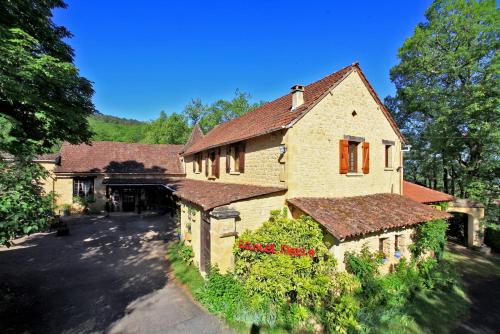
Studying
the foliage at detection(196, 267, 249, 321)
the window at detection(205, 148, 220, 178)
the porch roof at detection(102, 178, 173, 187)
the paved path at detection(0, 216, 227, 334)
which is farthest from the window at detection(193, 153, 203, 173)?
the foliage at detection(196, 267, 249, 321)

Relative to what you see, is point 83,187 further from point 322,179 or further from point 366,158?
point 366,158

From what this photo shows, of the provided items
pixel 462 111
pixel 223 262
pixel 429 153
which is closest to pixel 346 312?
pixel 223 262

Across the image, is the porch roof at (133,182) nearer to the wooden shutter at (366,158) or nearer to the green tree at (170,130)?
the wooden shutter at (366,158)

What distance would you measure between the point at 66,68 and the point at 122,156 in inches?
755

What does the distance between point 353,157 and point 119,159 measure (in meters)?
23.0

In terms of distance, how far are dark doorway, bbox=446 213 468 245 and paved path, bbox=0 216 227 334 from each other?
1891 cm

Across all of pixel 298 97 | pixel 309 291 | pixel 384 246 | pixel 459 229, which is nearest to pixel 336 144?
→ pixel 298 97

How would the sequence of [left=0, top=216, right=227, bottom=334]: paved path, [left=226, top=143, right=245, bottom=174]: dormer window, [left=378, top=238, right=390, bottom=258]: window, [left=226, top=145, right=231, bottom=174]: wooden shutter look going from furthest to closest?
[left=226, top=145, right=231, bottom=174]: wooden shutter
[left=226, top=143, right=245, bottom=174]: dormer window
[left=378, top=238, right=390, bottom=258]: window
[left=0, top=216, right=227, bottom=334]: paved path

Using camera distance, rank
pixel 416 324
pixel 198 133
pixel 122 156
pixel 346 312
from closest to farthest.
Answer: pixel 346 312 < pixel 416 324 < pixel 122 156 < pixel 198 133

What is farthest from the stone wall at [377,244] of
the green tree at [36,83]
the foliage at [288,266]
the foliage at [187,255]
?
the green tree at [36,83]

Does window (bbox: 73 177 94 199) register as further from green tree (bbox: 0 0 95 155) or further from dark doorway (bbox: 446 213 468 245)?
→ dark doorway (bbox: 446 213 468 245)

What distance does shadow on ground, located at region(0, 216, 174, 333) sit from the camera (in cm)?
717

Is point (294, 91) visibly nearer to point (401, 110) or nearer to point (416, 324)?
point (416, 324)

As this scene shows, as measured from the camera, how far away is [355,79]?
1207cm
